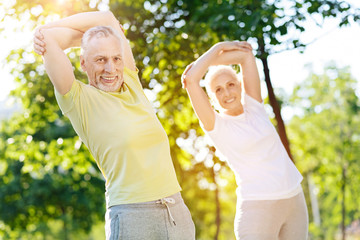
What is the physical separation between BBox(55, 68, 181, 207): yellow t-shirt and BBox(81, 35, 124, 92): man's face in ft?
0.26

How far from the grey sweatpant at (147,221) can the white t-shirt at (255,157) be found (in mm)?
1049

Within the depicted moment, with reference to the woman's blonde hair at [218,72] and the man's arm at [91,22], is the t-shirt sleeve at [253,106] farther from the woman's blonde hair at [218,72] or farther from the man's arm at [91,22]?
the man's arm at [91,22]

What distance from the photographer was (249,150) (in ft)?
11.9

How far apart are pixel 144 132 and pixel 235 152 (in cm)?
121

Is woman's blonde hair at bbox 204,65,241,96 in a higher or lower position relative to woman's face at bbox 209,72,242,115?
higher

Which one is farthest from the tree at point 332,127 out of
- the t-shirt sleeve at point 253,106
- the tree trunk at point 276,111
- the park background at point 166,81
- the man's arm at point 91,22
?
the man's arm at point 91,22

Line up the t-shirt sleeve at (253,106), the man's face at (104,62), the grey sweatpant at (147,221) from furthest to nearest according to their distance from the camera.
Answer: the t-shirt sleeve at (253,106) → the man's face at (104,62) → the grey sweatpant at (147,221)

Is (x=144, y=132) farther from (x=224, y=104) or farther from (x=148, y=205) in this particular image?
(x=224, y=104)

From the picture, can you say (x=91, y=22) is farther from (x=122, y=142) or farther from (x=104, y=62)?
(x=122, y=142)

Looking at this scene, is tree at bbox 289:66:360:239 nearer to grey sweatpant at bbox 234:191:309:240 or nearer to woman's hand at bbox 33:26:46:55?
grey sweatpant at bbox 234:191:309:240

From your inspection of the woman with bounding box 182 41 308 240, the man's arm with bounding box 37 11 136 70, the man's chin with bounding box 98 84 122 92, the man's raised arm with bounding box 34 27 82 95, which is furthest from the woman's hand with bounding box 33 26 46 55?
the woman with bounding box 182 41 308 240

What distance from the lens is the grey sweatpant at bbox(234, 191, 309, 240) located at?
3.50 m

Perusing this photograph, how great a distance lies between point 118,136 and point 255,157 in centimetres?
136

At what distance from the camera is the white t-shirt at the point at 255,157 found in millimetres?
3547
